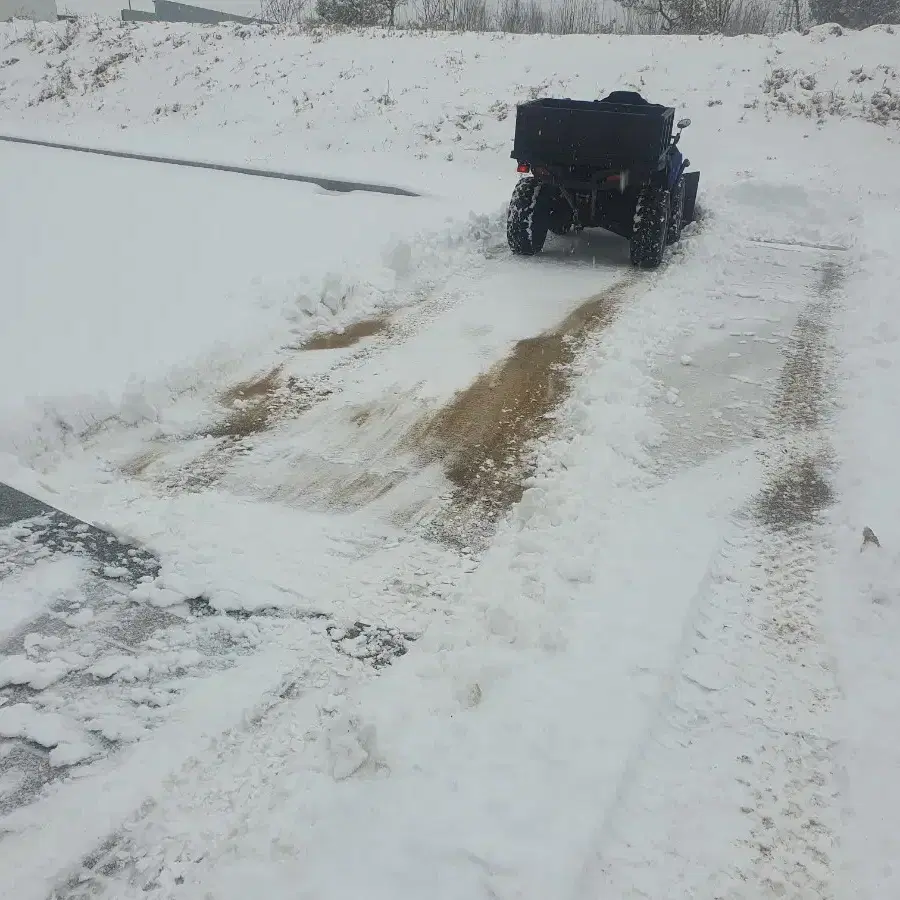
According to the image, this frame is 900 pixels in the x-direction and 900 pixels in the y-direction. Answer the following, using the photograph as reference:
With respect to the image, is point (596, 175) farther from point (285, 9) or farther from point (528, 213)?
point (285, 9)

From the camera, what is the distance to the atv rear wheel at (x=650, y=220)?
8.01m

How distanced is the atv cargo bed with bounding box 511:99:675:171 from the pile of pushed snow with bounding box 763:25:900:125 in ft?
30.3

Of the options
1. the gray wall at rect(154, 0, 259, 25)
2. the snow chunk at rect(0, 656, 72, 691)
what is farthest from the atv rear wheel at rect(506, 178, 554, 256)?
the gray wall at rect(154, 0, 259, 25)

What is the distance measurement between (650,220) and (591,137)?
41.8 inches

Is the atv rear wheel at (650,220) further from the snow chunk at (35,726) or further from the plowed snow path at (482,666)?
the snow chunk at (35,726)

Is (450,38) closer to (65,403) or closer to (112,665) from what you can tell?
(65,403)

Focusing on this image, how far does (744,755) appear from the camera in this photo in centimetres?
256

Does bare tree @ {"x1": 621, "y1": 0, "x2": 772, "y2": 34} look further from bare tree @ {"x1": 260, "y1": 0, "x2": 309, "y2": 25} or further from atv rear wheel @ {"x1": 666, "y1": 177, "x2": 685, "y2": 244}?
atv rear wheel @ {"x1": 666, "y1": 177, "x2": 685, "y2": 244}

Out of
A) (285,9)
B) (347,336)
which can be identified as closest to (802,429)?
(347,336)

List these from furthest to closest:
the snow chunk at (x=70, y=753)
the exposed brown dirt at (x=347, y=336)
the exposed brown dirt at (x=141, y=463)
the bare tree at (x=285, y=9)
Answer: the bare tree at (x=285, y=9), the exposed brown dirt at (x=347, y=336), the exposed brown dirt at (x=141, y=463), the snow chunk at (x=70, y=753)

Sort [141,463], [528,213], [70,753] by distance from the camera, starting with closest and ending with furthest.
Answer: [70,753] → [141,463] → [528,213]

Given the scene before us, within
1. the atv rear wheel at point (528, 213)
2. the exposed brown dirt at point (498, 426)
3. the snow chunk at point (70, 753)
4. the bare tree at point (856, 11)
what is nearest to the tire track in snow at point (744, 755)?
the exposed brown dirt at point (498, 426)

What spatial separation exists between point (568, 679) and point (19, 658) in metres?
→ 2.07

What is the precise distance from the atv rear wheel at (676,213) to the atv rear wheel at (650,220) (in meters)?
0.66
